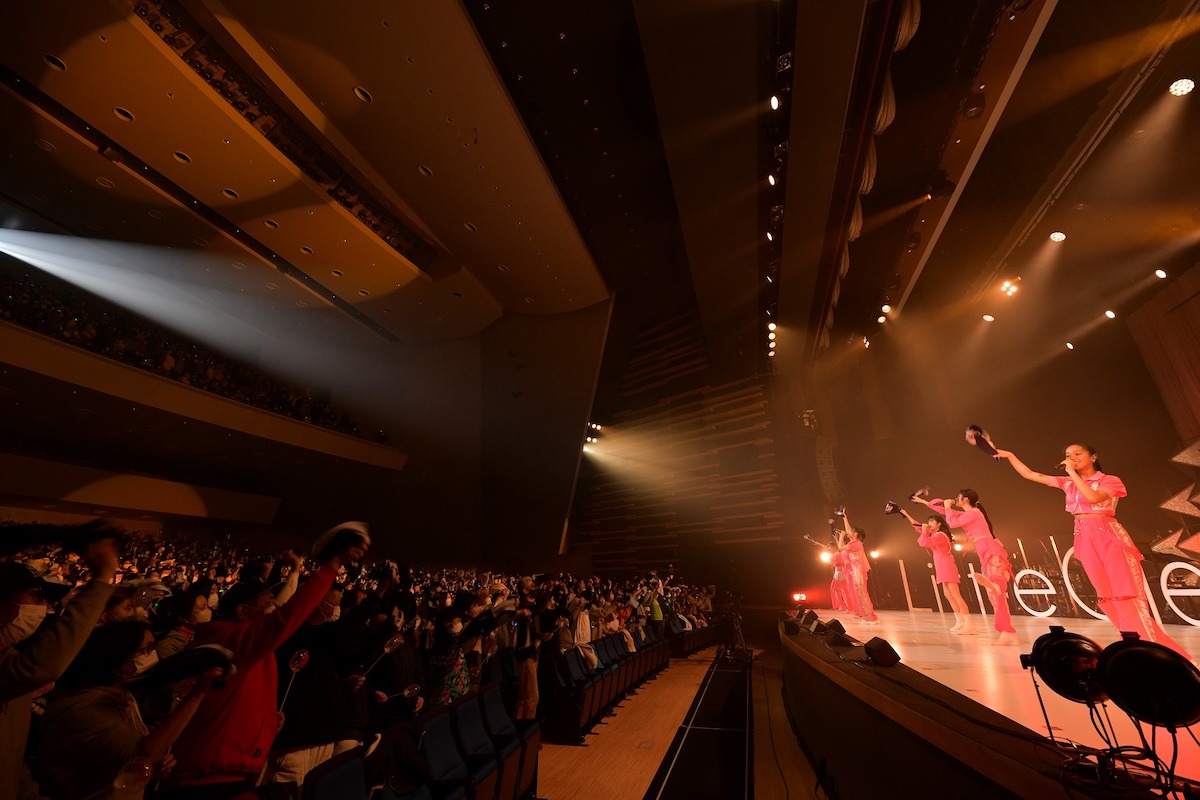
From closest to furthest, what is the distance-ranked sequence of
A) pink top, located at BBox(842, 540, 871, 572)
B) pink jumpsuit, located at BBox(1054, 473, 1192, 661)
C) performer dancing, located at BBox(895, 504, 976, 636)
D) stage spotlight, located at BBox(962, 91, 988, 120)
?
pink jumpsuit, located at BBox(1054, 473, 1192, 661), stage spotlight, located at BBox(962, 91, 988, 120), performer dancing, located at BBox(895, 504, 976, 636), pink top, located at BBox(842, 540, 871, 572)

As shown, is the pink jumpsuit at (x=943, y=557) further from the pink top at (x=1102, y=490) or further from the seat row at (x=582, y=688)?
the seat row at (x=582, y=688)

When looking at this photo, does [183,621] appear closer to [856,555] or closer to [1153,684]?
[1153,684]

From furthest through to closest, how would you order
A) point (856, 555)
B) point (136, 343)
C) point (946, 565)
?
point (136, 343) < point (856, 555) < point (946, 565)

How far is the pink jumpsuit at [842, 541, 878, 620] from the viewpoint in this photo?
7.14 metres

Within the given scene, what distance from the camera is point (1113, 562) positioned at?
9.74 ft

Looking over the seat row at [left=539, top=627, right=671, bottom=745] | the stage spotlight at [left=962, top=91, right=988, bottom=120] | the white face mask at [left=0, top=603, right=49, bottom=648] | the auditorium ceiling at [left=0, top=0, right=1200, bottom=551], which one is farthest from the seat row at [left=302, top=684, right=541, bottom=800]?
the stage spotlight at [left=962, top=91, right=988, bottom=120]

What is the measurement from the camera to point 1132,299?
23.4 feet

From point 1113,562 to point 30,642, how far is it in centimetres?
489

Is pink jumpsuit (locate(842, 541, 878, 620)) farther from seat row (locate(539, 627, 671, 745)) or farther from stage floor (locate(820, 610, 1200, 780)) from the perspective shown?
seat row (locate(539, 627, 671, 745))

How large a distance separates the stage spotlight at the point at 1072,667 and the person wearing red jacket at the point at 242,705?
2.20 metres

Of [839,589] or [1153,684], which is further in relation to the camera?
Result: [839,589]

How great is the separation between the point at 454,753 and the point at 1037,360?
10.3 m

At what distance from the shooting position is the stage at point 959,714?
1.49 m

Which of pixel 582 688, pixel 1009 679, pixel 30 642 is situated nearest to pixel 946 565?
pixel 1009 679
